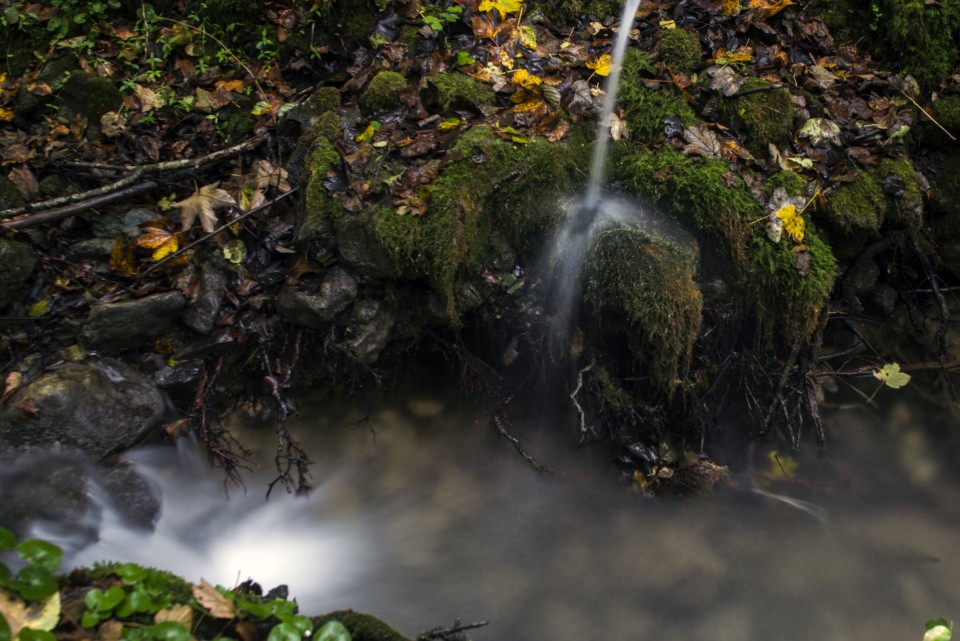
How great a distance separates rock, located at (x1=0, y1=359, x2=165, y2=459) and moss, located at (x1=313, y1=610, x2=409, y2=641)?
1.62 m

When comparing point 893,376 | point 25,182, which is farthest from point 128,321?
point 893,376

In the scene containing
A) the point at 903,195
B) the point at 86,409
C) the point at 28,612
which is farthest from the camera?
the point at 903,195

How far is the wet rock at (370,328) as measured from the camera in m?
3.56

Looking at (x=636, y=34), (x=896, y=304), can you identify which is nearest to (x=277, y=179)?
(x=636, y=34)

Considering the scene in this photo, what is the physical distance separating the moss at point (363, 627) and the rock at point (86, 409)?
1619 millimetres

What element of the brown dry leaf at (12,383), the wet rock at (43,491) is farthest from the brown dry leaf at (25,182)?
the wet rock at (43,491)

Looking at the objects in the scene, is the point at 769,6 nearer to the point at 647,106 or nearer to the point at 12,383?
the point at 647,106

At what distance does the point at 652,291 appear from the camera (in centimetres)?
327

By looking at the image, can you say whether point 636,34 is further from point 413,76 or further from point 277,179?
point 277,179

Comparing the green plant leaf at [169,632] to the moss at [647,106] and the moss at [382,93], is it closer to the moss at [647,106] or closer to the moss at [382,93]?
the moss at [382,93]

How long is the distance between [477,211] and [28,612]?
7.96 feet

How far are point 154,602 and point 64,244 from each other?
234cm

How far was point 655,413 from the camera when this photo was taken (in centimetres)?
369

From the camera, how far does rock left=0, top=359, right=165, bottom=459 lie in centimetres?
312
